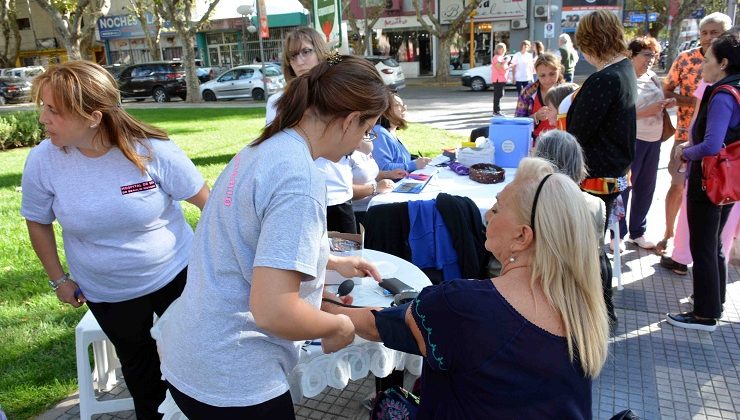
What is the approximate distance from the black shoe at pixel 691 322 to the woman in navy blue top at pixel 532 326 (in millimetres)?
2649

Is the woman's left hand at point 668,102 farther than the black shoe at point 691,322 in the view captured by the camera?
Yes

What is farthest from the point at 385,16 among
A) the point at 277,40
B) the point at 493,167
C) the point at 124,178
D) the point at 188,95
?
the point at 124,178

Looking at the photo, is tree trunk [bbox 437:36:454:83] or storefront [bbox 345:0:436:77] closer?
tree trunk [bbox 437:36:454:83]

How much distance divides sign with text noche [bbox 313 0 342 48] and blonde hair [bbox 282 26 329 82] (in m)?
2.03

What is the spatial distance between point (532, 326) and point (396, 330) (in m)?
0.39

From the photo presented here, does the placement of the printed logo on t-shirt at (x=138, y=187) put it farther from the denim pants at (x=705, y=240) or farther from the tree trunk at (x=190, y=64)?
the tree trunk at (x=190, y=64)

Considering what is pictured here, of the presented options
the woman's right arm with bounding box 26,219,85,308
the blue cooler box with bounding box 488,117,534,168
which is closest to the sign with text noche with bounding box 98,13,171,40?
the blue cooler box with bounding box 488,117,534,168

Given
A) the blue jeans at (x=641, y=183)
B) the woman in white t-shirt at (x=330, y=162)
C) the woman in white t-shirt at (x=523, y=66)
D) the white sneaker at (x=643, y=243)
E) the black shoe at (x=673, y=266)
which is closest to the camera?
the woman in white t-shirt at (x=330, y=162)

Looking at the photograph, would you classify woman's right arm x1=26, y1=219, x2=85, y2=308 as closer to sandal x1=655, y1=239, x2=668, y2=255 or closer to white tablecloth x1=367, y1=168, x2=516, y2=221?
Result: white tablecloth x1=367, y1=168, x2=516, y2=221

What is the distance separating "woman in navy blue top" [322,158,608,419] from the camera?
128 cm

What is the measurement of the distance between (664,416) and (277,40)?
31540mm

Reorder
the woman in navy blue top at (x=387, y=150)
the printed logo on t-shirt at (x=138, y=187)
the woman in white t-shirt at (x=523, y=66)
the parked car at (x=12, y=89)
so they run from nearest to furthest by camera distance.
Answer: the printed logo on t-shirt at (x=138, y=187), the woman in navy blue top at (x=387, y=150), the woman in white t-shirt at (x=523, y=66), the parked car at (x=12, y=89)

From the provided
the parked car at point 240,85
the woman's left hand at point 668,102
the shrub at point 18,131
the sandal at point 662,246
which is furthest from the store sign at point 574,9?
the sandal at point 662,246

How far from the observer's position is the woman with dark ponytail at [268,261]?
1.19m
